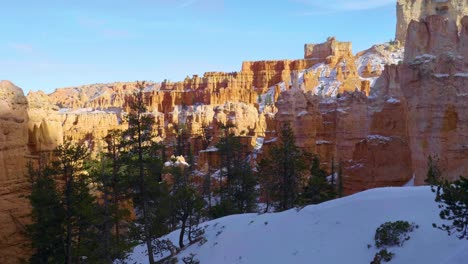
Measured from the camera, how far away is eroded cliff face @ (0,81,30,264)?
17.1 m

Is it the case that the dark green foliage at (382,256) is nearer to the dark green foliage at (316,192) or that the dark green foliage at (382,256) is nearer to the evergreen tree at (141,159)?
the evergreen tree at (141,159)

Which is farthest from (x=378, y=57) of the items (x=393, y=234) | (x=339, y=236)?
(x=393, y=234)

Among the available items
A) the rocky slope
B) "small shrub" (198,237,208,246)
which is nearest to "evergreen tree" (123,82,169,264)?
the rocky slope

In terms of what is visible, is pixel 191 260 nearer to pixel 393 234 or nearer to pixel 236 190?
pixel 393 234

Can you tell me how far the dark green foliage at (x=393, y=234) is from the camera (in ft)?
43.9

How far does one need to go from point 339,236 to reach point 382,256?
9.29ft

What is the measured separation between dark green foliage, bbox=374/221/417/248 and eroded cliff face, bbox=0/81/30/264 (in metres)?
14.4

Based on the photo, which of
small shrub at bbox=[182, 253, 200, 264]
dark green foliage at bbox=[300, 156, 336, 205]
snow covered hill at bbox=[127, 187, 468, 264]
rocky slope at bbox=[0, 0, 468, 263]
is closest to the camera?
snow covered hill at bbox=[127, 187, 468, 264]

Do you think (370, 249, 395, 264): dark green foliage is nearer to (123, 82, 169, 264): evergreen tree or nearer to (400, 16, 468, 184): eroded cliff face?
(123, 82, 169, 264): evergreen tree

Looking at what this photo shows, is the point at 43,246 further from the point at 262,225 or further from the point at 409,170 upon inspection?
the point at 409,170

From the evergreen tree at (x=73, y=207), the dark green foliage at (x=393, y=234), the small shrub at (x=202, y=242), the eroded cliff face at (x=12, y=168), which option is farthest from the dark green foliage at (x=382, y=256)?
the eroded cliff face at (x=12, y=168)

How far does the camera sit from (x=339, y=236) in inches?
619

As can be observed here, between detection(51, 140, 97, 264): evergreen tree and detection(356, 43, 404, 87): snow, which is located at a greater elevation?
detection(356, 43, 404, 87): snow

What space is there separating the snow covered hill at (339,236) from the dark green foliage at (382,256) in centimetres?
16
